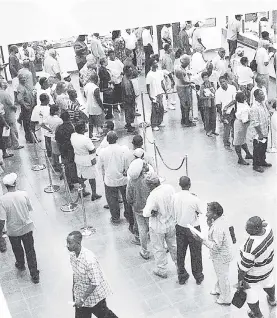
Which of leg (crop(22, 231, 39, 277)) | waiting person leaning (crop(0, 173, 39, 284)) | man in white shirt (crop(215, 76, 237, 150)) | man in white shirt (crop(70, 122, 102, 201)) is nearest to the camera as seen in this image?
waiting person leaning (crop(0, 173, 39, 284))

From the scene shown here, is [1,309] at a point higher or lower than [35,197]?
higher

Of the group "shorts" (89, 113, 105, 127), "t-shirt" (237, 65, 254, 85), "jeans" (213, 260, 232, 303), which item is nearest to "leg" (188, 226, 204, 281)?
"jeans" (213, 260, 232, 303)

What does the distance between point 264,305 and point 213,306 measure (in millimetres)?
541

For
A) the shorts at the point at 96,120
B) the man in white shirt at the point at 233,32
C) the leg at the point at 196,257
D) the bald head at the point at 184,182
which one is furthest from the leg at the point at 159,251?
the man in white shirt at the point at 233,32

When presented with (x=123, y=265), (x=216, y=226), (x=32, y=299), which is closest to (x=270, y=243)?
(x=216, y=226)

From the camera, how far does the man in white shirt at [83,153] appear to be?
7.76m

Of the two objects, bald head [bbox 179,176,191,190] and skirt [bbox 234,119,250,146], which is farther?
skirt [bbox 234,119,250,146]

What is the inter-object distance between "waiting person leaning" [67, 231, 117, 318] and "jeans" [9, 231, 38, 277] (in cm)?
156

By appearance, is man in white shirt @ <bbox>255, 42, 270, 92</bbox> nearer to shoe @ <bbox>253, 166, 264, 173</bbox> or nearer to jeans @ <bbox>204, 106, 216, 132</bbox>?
jeans @ <bbox>204, 106, 216, 132</bbox>

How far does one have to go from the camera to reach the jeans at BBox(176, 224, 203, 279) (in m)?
5.76

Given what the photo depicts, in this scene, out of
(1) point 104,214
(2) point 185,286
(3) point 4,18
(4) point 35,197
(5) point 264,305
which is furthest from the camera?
(4) point 35,197

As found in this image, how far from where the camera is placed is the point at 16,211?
5.98 meters

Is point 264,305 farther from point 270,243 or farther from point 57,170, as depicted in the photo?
point 57,170

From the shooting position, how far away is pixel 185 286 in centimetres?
620
